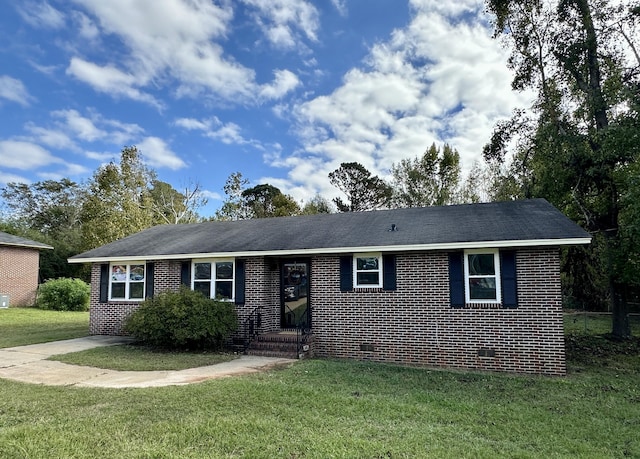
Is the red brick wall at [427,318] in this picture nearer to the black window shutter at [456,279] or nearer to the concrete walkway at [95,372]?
the black window shutter at [456,279]

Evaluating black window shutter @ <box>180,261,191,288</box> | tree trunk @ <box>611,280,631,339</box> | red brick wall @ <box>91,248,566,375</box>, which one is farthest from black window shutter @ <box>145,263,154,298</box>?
Result: tree trunk @ <box>611,280,631,339</box>

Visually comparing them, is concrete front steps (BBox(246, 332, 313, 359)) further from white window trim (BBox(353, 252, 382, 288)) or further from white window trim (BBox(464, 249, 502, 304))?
white window trim (BBox(464, 249, 502, 304))

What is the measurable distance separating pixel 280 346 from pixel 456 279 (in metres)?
4.63

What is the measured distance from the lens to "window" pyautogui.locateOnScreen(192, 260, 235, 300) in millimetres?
11734

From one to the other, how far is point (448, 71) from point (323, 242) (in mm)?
9537

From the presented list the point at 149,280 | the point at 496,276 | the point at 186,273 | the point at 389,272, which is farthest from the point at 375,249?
the point at 149,280

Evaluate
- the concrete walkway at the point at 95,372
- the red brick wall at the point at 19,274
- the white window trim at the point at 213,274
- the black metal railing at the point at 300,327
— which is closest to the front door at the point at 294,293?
the black metal railing at the point at 300,327

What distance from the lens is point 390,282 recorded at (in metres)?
10.1

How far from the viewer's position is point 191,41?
44.7 feet

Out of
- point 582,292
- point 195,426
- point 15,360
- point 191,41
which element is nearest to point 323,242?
point 195,426

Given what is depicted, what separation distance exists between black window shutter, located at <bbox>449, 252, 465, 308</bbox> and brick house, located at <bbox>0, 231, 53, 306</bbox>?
2299cm

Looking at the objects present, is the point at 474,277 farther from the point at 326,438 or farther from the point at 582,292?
the point at 582,292

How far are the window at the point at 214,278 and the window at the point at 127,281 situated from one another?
2.01 metres

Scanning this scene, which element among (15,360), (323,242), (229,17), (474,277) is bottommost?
(15,360)
